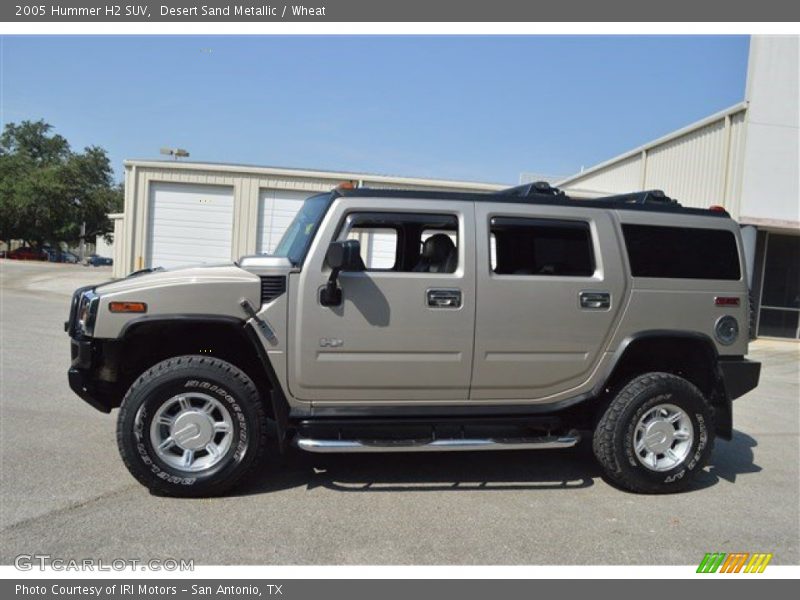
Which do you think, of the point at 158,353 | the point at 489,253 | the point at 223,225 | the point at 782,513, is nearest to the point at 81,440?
the point at 158,353

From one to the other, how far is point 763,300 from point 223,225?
14617 millimetres

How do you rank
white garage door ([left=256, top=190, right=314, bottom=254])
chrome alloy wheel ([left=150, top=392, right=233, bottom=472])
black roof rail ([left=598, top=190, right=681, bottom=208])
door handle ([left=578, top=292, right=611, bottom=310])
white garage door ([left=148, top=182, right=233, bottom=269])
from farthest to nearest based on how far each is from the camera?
white garage door ([left=148, top=182, right=233, bottom=269])
white garage door ([left=256, top=190, right=314, bottom=254])
black roof rail ([left=598, top=190, right=681, bottom=208])
door handle ([left=578, top=292, right=611, bottom=310])
chrome alloy wheel ([left=150, top=392, right=233, bottom=472])

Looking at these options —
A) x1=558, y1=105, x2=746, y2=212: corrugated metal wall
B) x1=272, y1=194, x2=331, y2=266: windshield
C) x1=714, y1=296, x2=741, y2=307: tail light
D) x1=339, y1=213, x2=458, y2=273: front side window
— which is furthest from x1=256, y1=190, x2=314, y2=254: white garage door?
x1=714, y1=296, x2=741, y2=307: tail light

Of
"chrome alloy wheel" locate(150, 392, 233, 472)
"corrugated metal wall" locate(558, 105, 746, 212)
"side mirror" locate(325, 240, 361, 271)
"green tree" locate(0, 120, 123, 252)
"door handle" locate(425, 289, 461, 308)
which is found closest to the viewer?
"side mirror" locate(325, 240, 361, 271)

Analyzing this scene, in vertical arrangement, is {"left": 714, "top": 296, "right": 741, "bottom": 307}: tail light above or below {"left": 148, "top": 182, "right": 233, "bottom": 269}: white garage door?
below

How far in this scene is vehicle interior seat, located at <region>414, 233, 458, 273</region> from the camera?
471 centimetres

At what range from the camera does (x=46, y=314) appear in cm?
1420

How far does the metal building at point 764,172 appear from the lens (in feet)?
50.3

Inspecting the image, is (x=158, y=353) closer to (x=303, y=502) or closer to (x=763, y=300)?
(x=303, y=502)

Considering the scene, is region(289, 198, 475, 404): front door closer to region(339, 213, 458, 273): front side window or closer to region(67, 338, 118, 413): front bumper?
region(339, 213, 458, 273): front side window

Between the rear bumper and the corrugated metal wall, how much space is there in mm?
12071

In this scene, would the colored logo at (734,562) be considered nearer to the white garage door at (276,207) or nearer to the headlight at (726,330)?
the headlight at (726,330)

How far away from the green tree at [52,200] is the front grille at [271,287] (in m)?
58.4

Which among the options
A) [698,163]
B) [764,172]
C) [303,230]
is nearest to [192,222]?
[698,163]
